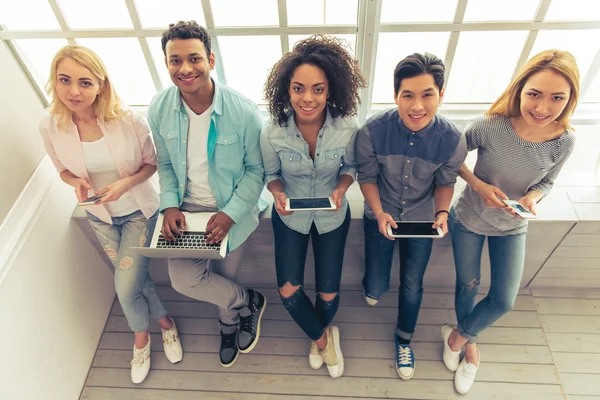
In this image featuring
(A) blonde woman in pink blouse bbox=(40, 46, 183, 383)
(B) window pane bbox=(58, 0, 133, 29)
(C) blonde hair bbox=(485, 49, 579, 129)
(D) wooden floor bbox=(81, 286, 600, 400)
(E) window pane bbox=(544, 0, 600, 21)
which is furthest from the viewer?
(D) wooden floor bbox=(81, 286, 600, 400)

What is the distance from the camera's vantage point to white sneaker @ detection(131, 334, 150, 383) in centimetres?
193

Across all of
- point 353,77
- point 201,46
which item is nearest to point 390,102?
point 353,77

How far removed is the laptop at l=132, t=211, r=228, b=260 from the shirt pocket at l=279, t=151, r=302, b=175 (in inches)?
13.9

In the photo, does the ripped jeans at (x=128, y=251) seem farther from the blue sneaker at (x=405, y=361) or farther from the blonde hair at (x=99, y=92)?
the blue sneaker at (x=405, y=361)

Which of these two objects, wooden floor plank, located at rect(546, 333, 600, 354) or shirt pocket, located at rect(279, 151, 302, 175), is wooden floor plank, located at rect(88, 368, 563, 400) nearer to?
wooden floor plank, located at rect(546, 333, 600, 354)

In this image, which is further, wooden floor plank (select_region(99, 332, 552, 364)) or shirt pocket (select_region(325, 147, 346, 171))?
wooden floor plank (select_region(99, 332, 552, 364))

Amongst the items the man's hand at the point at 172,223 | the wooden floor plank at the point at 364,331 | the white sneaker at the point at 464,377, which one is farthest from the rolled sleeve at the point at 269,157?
the white sneaker at the point at 464,377

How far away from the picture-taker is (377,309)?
216cm

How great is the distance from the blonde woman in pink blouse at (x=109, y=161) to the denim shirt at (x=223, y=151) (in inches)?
3.5

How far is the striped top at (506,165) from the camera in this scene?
4.91 feet

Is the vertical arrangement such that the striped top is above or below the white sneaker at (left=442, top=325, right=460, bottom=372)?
above

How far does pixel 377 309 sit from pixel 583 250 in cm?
99

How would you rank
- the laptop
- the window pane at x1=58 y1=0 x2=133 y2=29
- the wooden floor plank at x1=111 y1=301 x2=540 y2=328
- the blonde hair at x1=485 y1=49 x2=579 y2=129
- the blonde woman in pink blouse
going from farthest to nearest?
the wooden floor plank at x1=111 y1=301 x2=540 y2=328 < the window pane at x1=58 y1=0 x2=133 y2=29 < the laptop < the blonde woman in pink blouse < the blonde hair at x1=485 y1=49 x2=579 y2=129

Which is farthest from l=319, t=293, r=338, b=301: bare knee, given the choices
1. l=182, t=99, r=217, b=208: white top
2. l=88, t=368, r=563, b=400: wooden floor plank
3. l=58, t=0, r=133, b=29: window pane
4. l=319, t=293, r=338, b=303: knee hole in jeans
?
l=58, t=0, r=133, b=29: window pane
